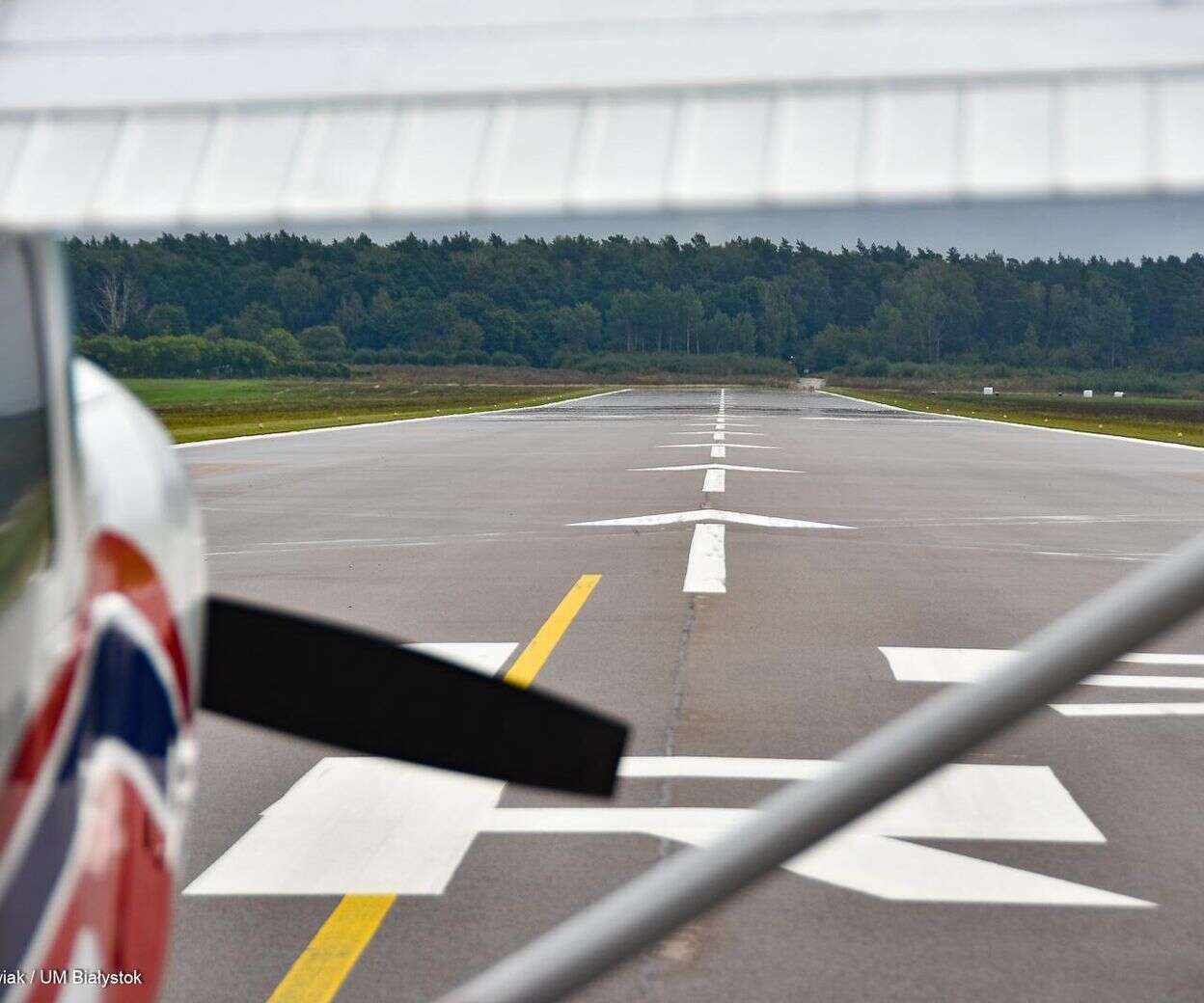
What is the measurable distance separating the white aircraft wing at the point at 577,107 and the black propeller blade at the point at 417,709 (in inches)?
31.5

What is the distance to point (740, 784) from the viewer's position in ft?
→ 20.9

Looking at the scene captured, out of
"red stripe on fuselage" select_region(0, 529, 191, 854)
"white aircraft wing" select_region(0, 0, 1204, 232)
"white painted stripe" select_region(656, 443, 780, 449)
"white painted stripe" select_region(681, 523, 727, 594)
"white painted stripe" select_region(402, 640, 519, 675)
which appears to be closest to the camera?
"white aircraft wing" select_region(0, 0, 1204, 232)

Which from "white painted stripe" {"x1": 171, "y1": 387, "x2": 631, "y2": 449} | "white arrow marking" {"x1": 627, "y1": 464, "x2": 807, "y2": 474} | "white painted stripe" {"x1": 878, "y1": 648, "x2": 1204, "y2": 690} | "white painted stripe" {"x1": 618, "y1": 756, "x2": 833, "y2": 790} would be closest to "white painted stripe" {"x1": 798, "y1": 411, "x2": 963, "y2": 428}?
"white painted stripe" {"x1": 171, "y1": 387, "x2": 631, "y2": 449}

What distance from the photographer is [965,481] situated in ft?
77.0

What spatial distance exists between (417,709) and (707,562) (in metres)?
10.8

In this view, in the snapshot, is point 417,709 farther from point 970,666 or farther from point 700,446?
point 700,446

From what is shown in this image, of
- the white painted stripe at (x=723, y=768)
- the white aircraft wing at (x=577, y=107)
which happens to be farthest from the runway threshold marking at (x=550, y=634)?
the white aircraft wing at (x=577, y=107)

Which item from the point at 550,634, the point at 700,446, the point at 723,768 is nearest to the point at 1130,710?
the point at 723,768

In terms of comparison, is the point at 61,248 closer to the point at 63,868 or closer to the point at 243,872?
the point at 63,868

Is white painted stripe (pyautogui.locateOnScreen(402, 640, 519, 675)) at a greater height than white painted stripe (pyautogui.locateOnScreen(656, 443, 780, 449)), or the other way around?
white painted stripe (pyautogui.locateOnScreen(402, 640, 519, 675))

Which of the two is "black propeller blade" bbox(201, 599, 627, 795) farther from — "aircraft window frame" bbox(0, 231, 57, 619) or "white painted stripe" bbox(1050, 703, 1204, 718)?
"white painted stripe" bbox(1050, 703, 1204, 718)

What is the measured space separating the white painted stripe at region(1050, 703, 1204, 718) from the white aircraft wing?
A: 20.5ft

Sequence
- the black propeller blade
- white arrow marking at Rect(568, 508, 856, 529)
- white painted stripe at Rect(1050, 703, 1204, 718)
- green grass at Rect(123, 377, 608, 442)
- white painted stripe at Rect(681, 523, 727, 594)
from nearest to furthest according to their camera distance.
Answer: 1. the black propeller blade
2. white painted stripe at Rect(1050, 703, 1204, 718)
3. white painted stripe at Rect(681, 523, 727, 594)
4. white arrow marking at Rect(568, 508, 856, 529)
5. green grass at Rect(123, 377, 608, 442)

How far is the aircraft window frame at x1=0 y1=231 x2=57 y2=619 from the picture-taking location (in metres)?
2.03
